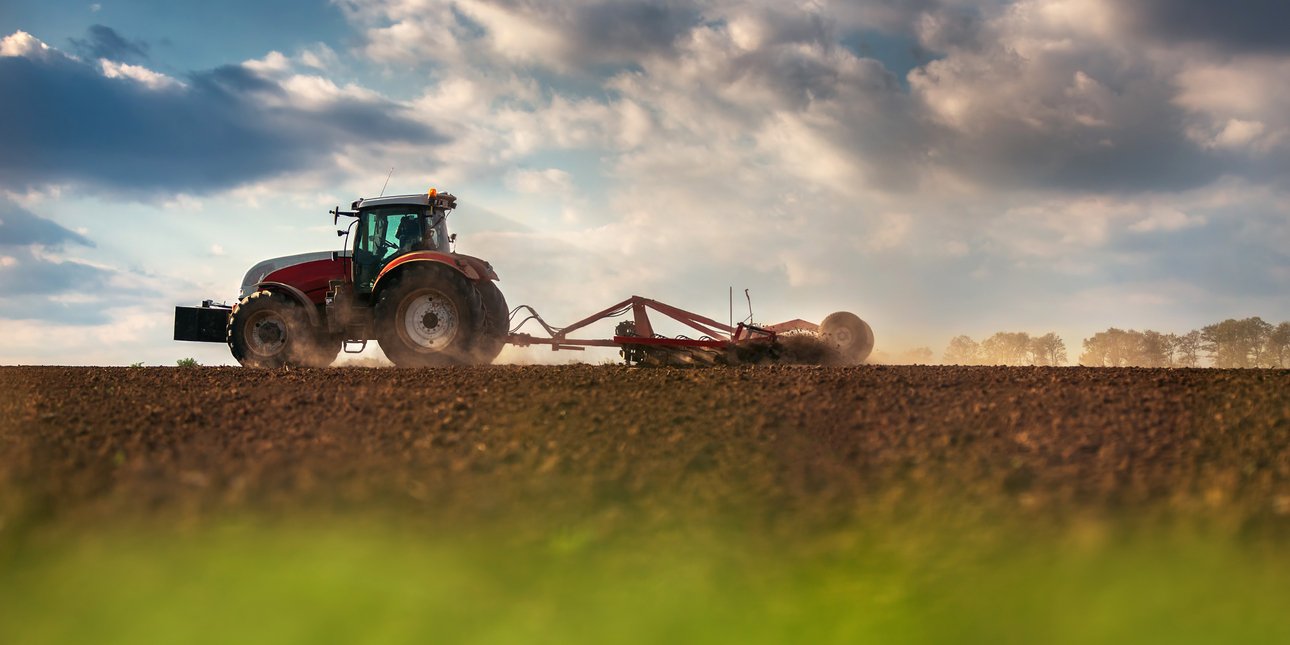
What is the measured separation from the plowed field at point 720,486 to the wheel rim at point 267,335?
218 inches

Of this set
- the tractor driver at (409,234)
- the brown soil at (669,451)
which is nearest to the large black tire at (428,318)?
the tractor driver at (409,234)

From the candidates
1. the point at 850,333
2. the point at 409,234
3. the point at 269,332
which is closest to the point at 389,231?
the point at 409,234

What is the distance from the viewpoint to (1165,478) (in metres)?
3.90

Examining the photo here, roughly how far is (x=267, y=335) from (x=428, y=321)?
8.68 feet

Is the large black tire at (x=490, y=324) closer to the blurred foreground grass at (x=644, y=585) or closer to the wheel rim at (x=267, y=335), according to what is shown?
the wheel rim at (x=267, y=335)

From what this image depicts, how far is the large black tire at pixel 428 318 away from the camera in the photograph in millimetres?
10445

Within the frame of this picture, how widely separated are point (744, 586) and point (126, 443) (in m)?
3.80

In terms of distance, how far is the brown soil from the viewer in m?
3.67

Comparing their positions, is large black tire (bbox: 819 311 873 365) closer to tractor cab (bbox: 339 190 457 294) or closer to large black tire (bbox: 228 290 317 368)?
tractor cab (bbox: 339 190 457 294)

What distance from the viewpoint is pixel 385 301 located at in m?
10.6

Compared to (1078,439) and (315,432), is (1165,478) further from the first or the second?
(315,432)

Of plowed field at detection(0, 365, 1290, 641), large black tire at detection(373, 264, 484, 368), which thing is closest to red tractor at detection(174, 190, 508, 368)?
large black tire at detection(373, 264, 484, 368)

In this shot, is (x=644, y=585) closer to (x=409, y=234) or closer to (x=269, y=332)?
(x=409, y=234)

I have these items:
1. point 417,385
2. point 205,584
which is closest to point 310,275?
point 417,385
